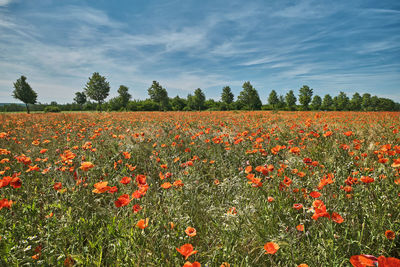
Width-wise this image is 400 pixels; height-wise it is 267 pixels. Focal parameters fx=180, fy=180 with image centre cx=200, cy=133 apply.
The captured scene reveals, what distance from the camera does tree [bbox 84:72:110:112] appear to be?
39219 mm

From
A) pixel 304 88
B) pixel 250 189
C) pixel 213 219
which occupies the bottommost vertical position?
pixel 213 219

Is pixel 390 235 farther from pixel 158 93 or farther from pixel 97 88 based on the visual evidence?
pixel 158 93

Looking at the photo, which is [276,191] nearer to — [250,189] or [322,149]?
[250,189]

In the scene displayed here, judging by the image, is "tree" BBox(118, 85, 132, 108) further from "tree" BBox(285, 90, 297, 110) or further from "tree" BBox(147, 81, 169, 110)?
"tree" BBox(285, 90, 297, 110)

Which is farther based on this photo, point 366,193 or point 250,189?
point 250,189

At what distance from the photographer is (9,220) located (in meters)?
1.96

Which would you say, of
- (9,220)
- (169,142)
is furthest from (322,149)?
(9,220)

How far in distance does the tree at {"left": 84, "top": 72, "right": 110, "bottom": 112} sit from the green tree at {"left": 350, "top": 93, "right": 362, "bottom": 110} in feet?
256

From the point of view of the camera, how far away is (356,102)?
65188mm

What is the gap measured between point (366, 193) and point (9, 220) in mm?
4005

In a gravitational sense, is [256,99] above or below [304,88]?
below

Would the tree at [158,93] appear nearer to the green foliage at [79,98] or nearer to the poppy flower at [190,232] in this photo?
the green foliage at [79,98]

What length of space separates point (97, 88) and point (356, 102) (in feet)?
273

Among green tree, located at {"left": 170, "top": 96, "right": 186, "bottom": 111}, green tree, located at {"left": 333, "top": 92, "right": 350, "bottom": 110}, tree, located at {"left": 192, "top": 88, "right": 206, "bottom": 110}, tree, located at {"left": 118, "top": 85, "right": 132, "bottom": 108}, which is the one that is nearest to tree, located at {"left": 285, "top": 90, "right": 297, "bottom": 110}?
green tree, located at {"left": 333, "top": 92, "right": 350, "bottom": 110}
